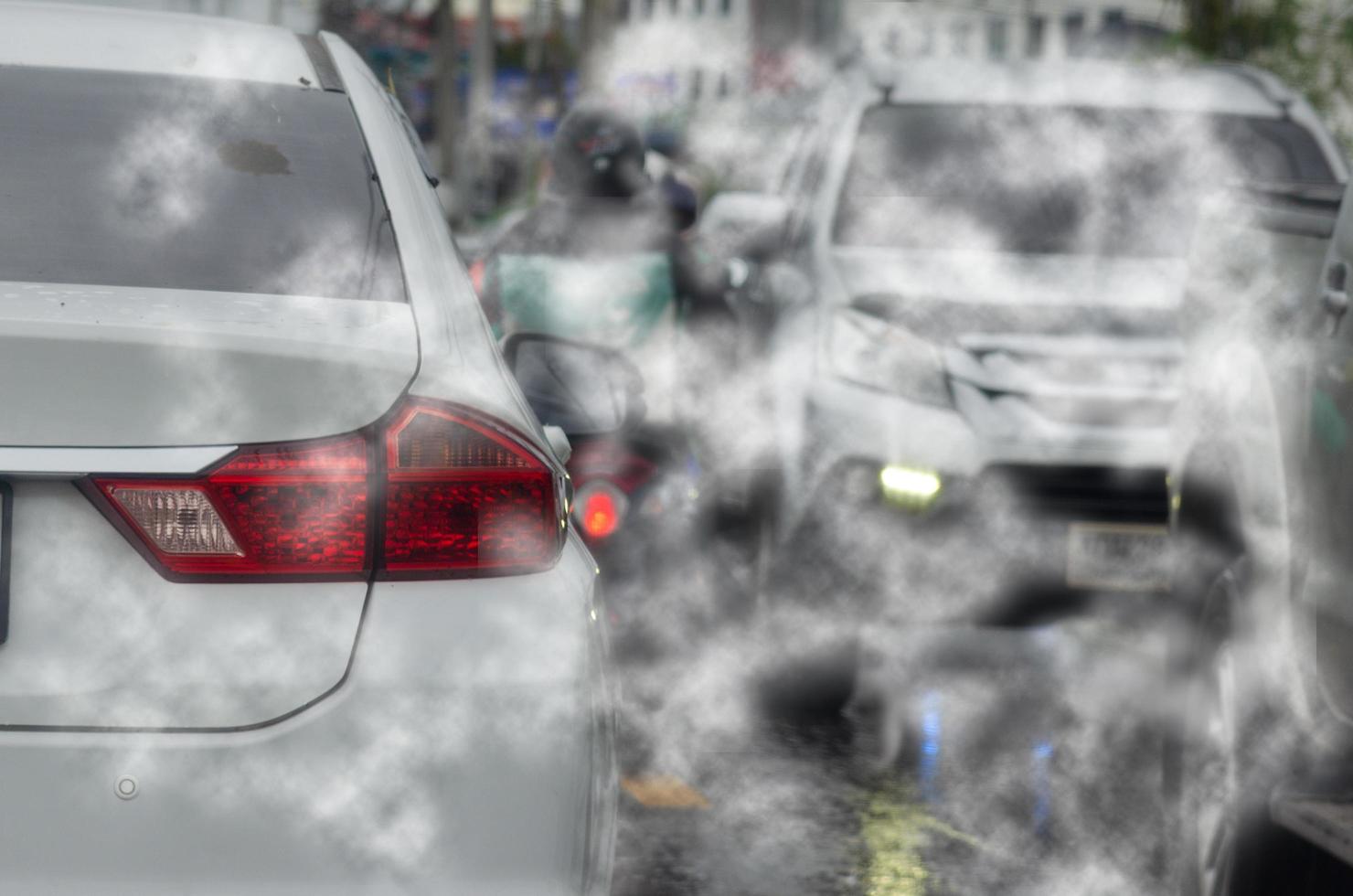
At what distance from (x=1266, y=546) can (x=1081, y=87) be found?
14.8 feet

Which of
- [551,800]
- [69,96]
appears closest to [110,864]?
[551,800]

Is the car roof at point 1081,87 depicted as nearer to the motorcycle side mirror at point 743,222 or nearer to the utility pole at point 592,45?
A: the motorcycle side mirror at point 743,222

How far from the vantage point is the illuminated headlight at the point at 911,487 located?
292 inches

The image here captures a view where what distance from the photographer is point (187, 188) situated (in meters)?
3.58

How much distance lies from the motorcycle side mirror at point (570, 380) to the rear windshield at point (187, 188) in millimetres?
860

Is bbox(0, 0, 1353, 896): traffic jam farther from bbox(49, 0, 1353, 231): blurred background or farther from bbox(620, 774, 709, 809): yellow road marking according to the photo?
bbox(49, 0, 1353, 231): blurred background

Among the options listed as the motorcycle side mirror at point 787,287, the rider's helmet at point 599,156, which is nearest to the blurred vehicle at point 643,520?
the rider's helmet at point 599,156

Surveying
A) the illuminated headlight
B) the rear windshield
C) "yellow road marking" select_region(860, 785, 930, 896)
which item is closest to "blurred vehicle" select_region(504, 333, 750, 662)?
"yellow road marking" select_region(860, 785, 930, 896)

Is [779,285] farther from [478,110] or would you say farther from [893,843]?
[478,110]

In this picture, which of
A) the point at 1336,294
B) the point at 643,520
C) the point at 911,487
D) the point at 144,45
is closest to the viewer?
the point at 144,45

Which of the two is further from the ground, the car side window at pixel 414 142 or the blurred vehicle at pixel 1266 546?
the car side window at pixel 414 142

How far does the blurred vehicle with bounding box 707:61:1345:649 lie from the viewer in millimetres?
7438

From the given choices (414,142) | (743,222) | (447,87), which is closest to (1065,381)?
(743,222)

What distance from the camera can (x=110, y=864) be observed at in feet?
9.29
